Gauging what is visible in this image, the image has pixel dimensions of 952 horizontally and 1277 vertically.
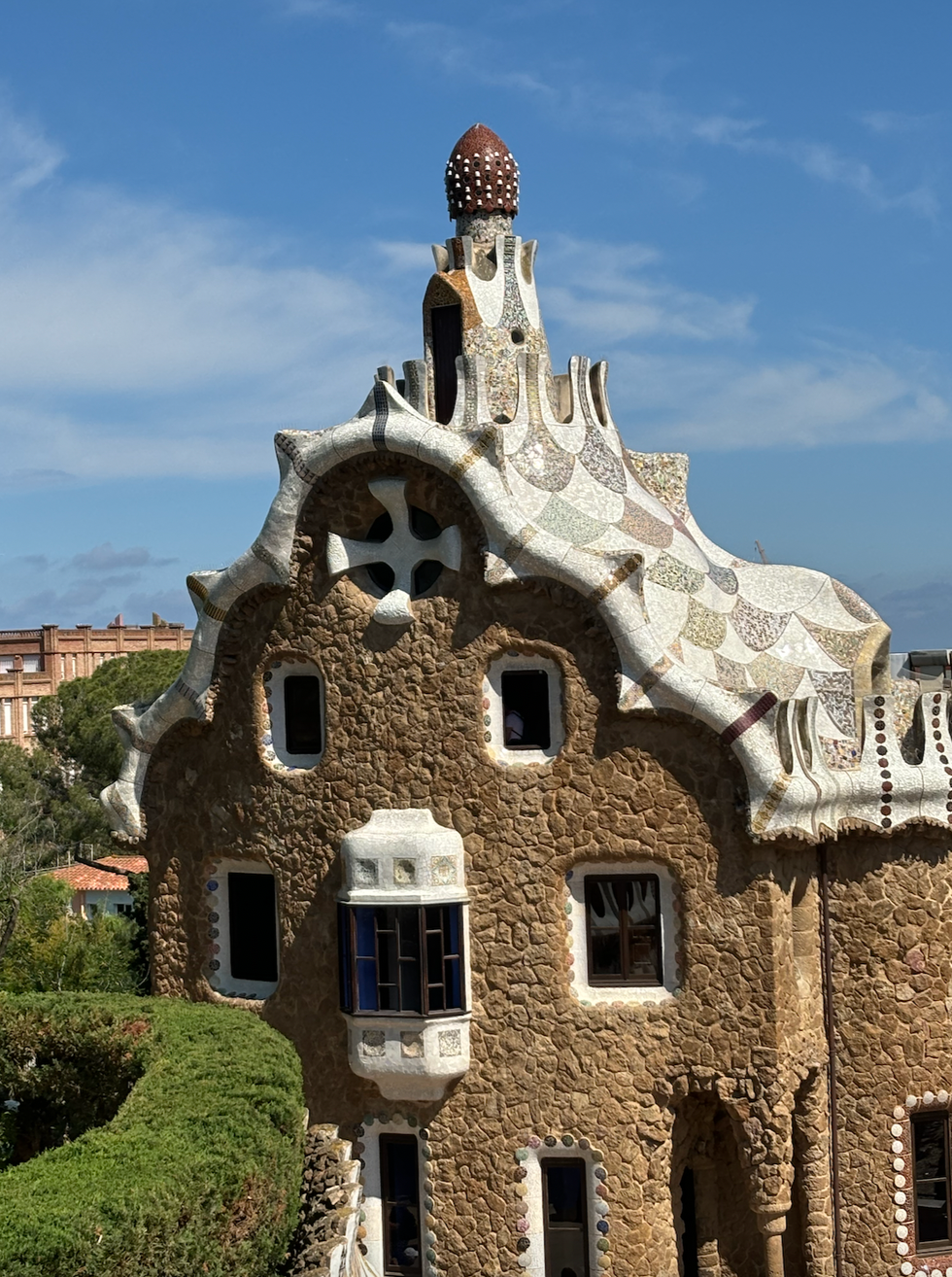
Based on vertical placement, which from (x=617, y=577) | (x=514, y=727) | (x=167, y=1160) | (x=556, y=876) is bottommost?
(x=167, y=1160)

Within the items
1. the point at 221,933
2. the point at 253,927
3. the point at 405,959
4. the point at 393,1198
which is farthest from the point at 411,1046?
the point at 221,933

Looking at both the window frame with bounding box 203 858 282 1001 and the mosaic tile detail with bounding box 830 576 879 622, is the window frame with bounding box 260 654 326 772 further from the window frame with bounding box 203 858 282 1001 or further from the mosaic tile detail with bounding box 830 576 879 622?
the mosaic tile detail with bounding box 830 576 879 622

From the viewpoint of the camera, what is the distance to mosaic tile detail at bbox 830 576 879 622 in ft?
57.1

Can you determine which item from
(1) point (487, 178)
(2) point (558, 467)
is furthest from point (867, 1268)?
(1) point (487, 178)

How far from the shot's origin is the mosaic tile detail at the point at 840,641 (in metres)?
16.8

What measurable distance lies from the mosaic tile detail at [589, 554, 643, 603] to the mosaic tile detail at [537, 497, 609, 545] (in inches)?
36.5

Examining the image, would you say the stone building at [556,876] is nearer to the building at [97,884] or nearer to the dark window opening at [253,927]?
the dark window opening at [253,927]

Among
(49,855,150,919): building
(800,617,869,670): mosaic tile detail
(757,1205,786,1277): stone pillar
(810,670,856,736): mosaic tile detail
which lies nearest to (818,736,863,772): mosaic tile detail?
(810,670,856,736): mosaic tile detail

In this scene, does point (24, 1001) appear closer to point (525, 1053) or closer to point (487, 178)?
point (525, 1053)

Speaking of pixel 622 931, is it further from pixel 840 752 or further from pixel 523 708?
pixel 840 752

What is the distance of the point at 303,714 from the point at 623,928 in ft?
11.8

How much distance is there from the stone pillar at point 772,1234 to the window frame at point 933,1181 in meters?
1.51

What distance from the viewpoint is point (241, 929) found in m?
16.6

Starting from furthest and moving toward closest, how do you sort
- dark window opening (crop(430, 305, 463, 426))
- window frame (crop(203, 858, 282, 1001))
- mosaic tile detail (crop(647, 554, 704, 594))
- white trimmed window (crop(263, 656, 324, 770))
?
dark window opening (crop(430, 305, 463, 426))
window frame (crop(203, 858, 282, 1001))
mosaic tile detail (crop(647, 554, 704, 594))
white trimmed window (crop(263, 656, 324, 770))
